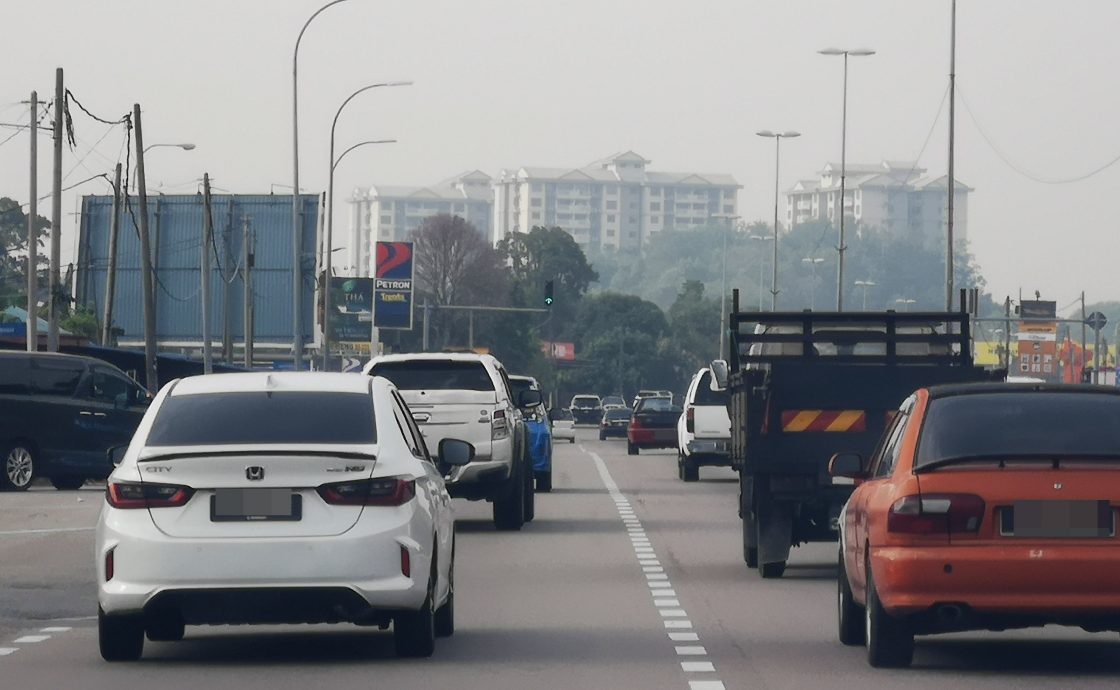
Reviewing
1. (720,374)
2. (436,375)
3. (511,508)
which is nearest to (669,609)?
(720,374)

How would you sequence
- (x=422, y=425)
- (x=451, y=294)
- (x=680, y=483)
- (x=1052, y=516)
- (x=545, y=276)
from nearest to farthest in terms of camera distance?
(x=1052, y=516)
(x=422, y=425)
(x=680, y=483)
(x=451, y=294)
(x=545, y=276)

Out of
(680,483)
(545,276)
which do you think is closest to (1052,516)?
(680,483)

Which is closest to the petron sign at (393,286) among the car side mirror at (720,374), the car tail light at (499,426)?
the car tail light at (499,426)

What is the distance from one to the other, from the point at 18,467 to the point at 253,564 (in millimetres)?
23523

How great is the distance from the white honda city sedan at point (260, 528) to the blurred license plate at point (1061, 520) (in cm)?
298

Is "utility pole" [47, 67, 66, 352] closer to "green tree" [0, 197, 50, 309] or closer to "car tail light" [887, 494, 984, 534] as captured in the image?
"car tail light" [887, 494, 984, 534]

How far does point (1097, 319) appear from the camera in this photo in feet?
292

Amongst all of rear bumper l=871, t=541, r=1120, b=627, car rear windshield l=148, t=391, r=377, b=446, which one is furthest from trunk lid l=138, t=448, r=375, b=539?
rear bumper l=871, t=541, r=1120, b=627

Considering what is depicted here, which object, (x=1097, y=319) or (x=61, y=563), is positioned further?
(x=1097, y=319)

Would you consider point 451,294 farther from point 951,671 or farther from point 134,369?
point 951,671

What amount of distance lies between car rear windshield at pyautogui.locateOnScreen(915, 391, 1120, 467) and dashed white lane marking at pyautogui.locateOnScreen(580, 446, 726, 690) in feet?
5.00

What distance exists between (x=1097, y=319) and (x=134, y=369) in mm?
44151

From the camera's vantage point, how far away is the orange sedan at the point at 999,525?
10742mm

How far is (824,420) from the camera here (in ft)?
56.0
